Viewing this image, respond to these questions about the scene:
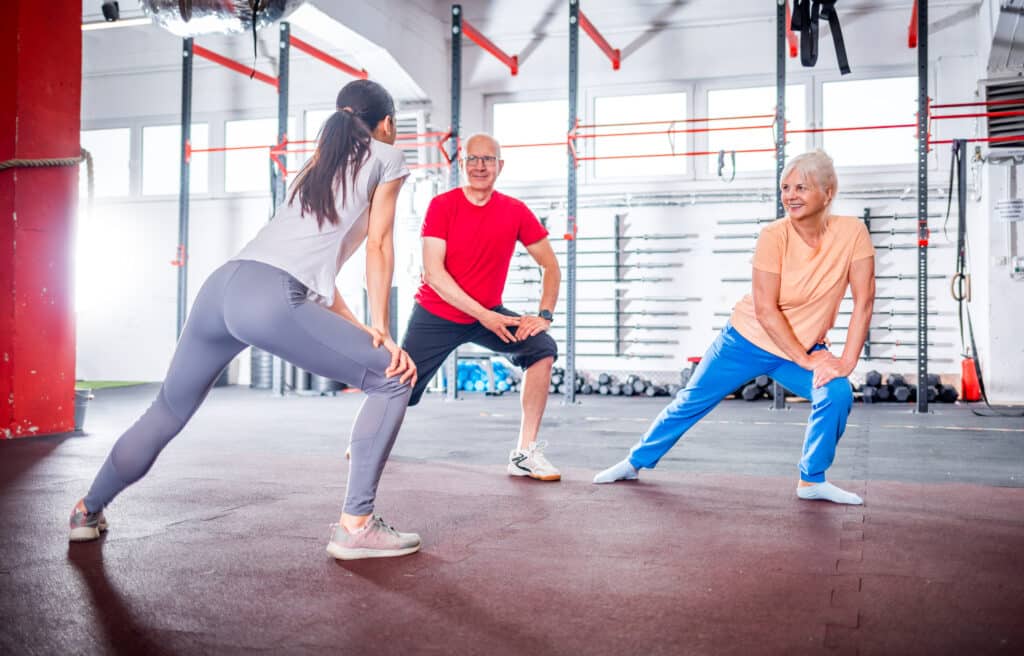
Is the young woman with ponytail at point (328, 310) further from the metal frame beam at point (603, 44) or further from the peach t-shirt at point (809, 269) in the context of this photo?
the metal frame beam at point (603, 44)

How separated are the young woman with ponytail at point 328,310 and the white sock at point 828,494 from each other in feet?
4.94

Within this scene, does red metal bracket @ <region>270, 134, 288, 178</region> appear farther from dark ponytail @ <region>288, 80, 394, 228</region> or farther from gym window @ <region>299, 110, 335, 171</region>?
dark ponytail @ <region>288, 80, 394, 228</region>

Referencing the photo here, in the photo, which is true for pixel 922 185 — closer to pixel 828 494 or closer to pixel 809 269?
pixel 809 269

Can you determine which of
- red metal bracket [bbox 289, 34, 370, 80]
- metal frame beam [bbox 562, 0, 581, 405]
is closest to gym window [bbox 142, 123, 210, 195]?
red metal bracket [bbox 289, 34, 370, 80]

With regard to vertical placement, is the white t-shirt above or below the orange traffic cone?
above

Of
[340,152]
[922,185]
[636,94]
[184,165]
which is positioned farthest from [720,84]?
[340,152]

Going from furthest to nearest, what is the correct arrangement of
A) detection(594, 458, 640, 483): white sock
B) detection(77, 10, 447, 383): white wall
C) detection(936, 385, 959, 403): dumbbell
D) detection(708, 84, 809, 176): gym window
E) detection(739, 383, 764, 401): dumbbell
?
detection(77, 10, 447, 383): white wall < detection(708, 84, 809, 176): gym window < detection(739, 383, 764, 401): dumbbell < detection(936, 385, 959, 403): dumbbell < detection(594, 458, 640, 483): white sock

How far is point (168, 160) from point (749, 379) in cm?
946

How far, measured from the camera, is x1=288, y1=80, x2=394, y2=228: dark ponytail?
2160 millimetres

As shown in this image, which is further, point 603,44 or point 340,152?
point 603,44

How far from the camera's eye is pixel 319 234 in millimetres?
2166

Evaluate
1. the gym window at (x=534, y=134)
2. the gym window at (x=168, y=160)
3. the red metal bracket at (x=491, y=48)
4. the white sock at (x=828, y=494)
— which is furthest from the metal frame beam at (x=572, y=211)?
the gym window at (x=168, y=160)

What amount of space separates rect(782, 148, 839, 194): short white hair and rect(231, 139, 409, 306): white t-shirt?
55.6 inches

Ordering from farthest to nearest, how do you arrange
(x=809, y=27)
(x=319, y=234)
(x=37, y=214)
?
(x=809, y=27)
(x=37, y=214)
(x=319, y=234)
